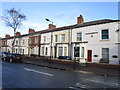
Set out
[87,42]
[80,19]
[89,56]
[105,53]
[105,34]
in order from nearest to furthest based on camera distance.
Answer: [105,53] → [105,34] → [89,56] → [87,42] → [80,19]

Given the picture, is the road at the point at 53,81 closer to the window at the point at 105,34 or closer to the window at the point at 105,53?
the window at the point at 105,53

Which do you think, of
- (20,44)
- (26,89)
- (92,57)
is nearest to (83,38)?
(92,57)

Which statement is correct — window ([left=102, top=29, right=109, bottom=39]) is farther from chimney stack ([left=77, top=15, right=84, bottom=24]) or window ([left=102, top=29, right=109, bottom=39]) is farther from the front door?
chimney stack ([left=77, top=15, right=84, bottom=24])

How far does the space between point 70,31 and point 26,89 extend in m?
19.6

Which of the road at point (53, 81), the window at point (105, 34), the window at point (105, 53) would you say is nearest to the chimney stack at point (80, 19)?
the window at point (105, 34)

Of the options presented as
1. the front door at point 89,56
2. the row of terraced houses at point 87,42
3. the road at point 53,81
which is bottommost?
the road at point 53,81

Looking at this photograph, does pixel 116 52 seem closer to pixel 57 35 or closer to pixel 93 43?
pixel 93 43

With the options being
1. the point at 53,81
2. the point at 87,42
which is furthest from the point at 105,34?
the point at 53,81

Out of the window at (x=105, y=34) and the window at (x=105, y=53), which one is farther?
the window at (x=105, y=34)

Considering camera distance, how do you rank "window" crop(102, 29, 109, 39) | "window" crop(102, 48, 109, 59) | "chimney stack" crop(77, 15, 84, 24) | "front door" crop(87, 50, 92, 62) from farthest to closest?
"chimney stack" crop(77, 15, 84, 24) < "front door" crop(87, 50, 92, 62) < "window" crop(102, 29, 109, 39) < "window" crop(102, 48, 109, 59)

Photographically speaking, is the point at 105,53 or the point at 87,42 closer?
the point at 105,53

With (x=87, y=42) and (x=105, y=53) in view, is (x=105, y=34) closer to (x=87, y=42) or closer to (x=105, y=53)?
(x=105, y=53)

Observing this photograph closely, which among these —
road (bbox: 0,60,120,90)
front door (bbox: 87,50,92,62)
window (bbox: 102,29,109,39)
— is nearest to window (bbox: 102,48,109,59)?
window (bbox: 102,29,109,39)

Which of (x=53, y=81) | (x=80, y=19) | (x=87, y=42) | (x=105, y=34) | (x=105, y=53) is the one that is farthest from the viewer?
(x=80, y=19)
